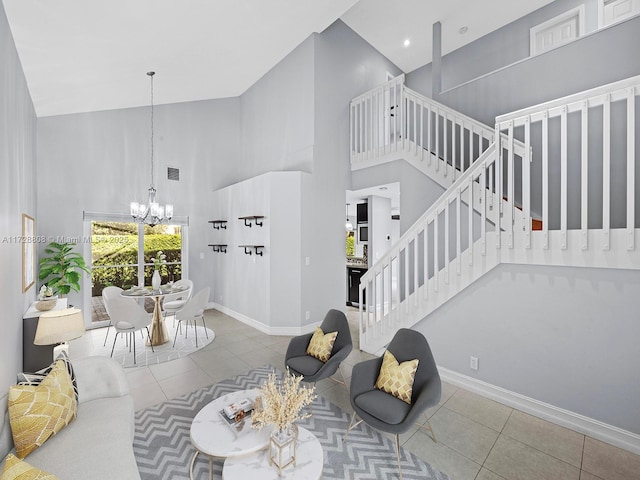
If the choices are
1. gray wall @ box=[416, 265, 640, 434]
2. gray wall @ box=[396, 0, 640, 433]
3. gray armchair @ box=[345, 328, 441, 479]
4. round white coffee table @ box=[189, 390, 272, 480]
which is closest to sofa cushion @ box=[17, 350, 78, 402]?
round white coffee table @ box=[189, 390, 272, 480]

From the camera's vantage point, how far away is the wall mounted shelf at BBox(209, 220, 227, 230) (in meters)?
6.01

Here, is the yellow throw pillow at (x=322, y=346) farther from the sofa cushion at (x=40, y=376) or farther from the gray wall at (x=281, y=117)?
the gray wall at (x=281, y=117)

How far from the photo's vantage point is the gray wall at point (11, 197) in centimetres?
223

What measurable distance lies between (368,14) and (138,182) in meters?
5.35

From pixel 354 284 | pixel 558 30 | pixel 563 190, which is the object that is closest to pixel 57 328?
pixel 563 190

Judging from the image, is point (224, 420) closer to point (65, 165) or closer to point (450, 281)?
point (450, 281)

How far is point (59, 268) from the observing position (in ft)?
14.1

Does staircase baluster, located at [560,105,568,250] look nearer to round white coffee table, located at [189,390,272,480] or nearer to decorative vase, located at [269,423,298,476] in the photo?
decorative vase, located at [269,423,298,476]

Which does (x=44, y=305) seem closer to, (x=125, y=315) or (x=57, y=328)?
(x=125, y=315)

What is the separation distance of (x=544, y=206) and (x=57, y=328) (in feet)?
14.7

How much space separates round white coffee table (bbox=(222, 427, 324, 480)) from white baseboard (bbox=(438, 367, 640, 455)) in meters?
2.01

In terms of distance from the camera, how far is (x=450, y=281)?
3133 millimetres

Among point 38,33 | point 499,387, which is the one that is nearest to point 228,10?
point 38,33

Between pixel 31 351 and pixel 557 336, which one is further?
pixel 31 351
